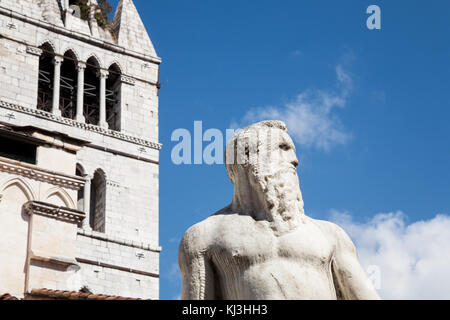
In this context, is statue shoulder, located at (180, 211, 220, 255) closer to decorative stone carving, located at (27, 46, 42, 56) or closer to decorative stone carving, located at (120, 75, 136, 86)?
decorative stone carving, located at (27, 46, 42, 56)

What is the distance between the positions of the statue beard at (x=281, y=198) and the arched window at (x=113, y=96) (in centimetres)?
3948

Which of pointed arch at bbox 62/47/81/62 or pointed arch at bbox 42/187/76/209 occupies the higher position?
pointed arch at bbox 62/47/81/62

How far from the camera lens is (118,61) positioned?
148ft

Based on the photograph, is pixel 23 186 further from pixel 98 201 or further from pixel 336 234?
pixel 336 234

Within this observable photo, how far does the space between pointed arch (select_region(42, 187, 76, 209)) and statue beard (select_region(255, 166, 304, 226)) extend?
2062 centimetres

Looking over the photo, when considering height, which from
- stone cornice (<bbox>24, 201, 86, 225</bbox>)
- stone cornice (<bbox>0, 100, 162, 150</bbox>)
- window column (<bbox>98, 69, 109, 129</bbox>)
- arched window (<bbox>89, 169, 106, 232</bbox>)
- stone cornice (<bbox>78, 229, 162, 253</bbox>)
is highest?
window column (<bbox>98, 69, 109, 129</bbox>)

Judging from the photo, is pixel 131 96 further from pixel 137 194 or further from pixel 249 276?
pixel 249 276

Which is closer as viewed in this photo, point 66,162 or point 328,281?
point 328,281

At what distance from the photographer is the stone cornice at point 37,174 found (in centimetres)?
2488

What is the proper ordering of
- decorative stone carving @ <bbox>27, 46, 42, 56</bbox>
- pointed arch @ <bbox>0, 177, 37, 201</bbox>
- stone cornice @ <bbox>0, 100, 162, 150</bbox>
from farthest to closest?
decorative stone carving @ <bbox>27, 46, 42, 56</bbox>
stone cornice @ <bbox>0, 100, 162, 150</bbox>
pointed arch @ <bbox>0, 177, 37, 201</bbox>

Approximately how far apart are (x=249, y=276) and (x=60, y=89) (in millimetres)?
40811

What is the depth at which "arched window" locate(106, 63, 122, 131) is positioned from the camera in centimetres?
4447

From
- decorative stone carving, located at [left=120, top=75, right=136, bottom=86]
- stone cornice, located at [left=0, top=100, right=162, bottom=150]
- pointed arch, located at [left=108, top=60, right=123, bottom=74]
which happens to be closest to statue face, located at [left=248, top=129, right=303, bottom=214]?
stone cornice, located at [left=0, top=100, right=162, bottom=150]
